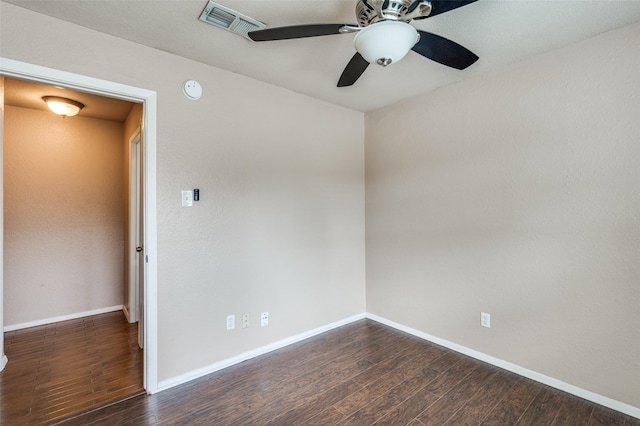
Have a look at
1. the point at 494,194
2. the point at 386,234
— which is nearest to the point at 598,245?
the point at 494,194

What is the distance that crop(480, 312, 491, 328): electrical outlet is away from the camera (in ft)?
8.43

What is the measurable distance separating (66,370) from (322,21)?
3343 mm

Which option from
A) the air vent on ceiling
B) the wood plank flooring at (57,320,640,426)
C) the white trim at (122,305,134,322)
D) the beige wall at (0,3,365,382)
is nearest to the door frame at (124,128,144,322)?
Answer: the white trim at (122,305,134,322)

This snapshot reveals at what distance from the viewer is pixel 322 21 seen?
1.87 meters

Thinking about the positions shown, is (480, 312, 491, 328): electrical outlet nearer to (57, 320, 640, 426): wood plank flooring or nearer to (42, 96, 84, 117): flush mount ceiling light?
(57, 320, 640, 426): wood plank flooring

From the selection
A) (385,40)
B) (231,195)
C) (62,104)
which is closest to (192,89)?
(231,195)

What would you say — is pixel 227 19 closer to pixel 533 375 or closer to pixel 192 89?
pixel 192 89

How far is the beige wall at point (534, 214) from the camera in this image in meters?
1.96

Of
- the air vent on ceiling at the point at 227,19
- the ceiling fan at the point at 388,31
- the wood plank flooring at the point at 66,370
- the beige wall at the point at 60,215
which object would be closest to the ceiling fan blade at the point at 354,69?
the ceiling fan at the point at 388,31

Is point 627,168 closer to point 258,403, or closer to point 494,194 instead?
point 494,194

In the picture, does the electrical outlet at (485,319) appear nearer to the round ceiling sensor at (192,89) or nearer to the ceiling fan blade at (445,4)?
the ceiling fan blade at (445,4)

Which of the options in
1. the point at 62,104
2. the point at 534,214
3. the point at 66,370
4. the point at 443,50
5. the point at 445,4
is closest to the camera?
the point at 445,4

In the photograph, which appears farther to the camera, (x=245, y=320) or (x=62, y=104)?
(x=62, y=104)

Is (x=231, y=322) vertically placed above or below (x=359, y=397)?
above
